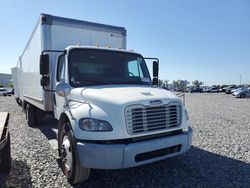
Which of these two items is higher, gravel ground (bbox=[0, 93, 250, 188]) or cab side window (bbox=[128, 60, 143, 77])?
cab side window (bbox=[128, 60, 143, 77])

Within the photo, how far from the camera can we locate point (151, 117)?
377 cm

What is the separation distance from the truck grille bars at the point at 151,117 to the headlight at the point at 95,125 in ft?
1.09

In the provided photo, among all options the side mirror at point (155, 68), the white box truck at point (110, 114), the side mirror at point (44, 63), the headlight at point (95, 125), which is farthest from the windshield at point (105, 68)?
the headlight at point (95, 125)

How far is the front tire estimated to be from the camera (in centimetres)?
370

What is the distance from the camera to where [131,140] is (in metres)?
3.62

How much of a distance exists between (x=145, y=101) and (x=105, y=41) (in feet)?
11.5

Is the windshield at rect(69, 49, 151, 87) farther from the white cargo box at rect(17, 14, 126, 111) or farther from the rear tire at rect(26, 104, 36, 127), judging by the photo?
the rear tire at rect(26, 104, 36, 127)

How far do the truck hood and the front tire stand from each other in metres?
0.62

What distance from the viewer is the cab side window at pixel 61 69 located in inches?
193

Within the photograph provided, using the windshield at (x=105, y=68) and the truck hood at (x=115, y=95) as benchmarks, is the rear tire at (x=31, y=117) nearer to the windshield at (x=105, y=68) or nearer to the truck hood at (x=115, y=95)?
the windshield at (x=105, y=68)

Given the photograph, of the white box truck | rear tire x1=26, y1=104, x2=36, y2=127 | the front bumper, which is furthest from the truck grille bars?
rear tire x1=26, y1=104, x2=36, y2=127

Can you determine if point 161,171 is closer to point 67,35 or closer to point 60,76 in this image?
point 60,76

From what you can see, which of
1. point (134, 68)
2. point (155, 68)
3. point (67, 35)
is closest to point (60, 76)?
point (67, 35)

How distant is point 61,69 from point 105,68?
101 cm
